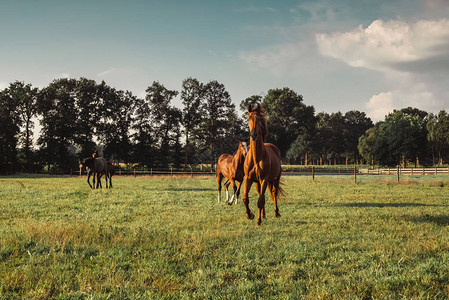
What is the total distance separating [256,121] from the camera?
7230 millimetres

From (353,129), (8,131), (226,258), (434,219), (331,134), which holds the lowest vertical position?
(434,219)

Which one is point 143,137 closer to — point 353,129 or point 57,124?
point 57,124

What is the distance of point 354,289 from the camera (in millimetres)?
3885

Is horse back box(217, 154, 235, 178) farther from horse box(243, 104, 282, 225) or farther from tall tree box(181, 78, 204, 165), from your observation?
tall tree box(181, 78, 204, 165)

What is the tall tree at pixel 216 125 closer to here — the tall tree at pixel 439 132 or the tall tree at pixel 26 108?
the tall tree at pixel 26 108

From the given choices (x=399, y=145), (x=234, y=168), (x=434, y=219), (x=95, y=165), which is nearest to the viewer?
(x=434, y=219)

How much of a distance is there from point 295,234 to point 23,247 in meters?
5.66

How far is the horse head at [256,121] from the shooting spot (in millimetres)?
7148

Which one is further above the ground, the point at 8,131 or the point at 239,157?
the point at 8,131

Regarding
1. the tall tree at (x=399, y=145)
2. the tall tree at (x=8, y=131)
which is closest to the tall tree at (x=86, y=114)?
the tall tree at (x=8, y=131)

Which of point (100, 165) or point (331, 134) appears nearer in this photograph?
point (100, 165)

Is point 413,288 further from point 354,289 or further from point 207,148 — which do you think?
point 207,148

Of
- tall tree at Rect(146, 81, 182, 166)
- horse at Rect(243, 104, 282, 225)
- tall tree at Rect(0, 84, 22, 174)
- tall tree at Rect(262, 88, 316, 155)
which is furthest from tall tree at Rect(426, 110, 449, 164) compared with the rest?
tall tree at Rect(0, 84, 22, 174)

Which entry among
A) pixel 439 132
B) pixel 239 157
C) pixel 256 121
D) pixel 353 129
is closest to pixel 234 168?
pixel 239 157
